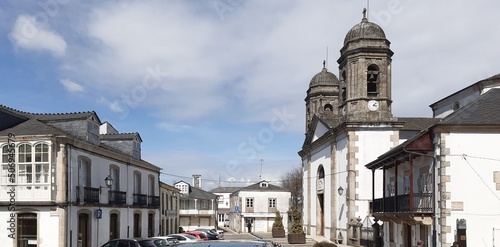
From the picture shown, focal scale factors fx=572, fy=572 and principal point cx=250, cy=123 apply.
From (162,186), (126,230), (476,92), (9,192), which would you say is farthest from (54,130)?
(476,92)

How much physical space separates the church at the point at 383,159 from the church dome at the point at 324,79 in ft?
0.30

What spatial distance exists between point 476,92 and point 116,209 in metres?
21.4

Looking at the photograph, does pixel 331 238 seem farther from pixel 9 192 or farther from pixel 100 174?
pixel 9 192

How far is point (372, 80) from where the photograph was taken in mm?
34969

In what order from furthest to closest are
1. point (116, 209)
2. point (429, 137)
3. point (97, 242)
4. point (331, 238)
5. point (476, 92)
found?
point (331, 238) → point (476, 92) → point (116, 209) → point (97, 242) → point (429, 137)

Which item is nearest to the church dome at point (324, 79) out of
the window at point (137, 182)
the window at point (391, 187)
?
the window at point (137, 182)

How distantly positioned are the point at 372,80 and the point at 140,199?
16044 millimetres

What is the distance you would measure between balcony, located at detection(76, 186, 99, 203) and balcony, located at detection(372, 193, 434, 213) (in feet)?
44.8

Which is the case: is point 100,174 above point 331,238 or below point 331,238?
above

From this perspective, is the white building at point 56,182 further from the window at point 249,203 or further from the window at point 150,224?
the window at point 249,203

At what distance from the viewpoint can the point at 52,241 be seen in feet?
77.8

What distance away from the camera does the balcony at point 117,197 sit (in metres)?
30.0

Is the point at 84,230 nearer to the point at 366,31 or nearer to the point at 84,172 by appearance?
the point at 84,172

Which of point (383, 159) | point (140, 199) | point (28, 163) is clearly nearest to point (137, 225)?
point (140, 199)
